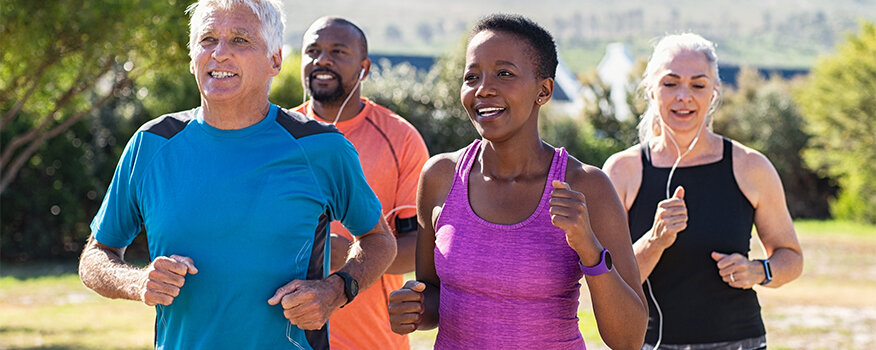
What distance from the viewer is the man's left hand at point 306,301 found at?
2779 millimetres

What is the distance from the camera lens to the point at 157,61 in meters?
11.1

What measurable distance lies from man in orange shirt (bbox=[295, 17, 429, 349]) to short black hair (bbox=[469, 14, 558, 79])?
4.57 ft

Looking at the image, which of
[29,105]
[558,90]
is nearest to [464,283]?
[29,105]

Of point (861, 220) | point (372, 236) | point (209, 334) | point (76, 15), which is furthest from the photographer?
point (861, 220)

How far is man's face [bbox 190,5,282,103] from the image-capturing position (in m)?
2.92

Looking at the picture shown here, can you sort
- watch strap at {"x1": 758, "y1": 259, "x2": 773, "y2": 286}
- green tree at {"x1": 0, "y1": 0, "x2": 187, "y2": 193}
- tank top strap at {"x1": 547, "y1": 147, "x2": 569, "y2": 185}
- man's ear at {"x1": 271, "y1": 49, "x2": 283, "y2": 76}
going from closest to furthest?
tank top strap at {"x1": 547, "y1": 147, "x2": 569, "y2": 185} → man's ear at {"x1": 271, "y1": 49, "x2": 283, "y2": 76} → watch strap at {"x1": 758, "y1": 259, "x2": 773, "y2": 286} → green tree at {"x1": 0, "y1": 0, "x2": 187, "y2": 193}

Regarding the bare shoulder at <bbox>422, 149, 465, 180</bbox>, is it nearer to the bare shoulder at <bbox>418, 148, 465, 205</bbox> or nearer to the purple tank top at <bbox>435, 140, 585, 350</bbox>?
the bare shoulder at <bbox>418, 148, 465, 205</bbox>

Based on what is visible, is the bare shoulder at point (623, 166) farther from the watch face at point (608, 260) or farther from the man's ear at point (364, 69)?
the watch face at point (608, 260)

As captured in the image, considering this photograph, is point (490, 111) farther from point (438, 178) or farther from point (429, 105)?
point (429, 105)

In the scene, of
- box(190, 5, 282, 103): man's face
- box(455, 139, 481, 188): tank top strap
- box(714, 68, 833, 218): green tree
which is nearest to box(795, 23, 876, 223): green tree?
box(714, 68, 833, 218): green tree

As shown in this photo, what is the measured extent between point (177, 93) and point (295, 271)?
631 inches

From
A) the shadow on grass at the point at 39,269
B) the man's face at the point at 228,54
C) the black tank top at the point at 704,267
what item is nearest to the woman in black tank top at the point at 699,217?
the black tank top at the point at 704,267

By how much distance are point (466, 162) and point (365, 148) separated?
1.33 meters

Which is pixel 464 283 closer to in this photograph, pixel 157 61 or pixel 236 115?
pixel 236 115
